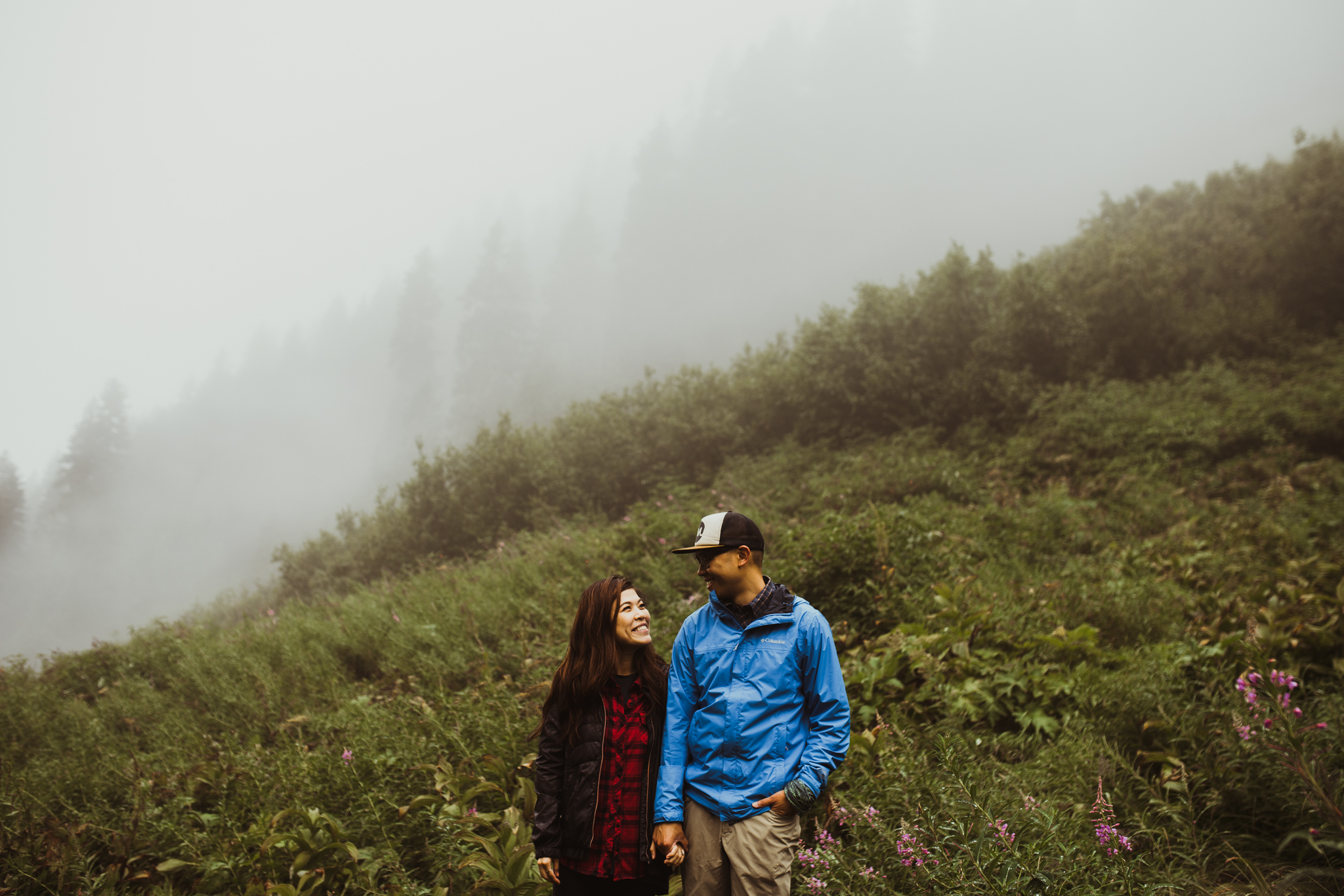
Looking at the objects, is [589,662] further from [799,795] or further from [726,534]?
A: [799,795]

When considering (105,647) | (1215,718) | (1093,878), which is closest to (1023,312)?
(1215,718)

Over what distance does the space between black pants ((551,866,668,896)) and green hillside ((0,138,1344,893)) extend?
2.19ft

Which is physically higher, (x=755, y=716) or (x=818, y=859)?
(x=755, y=716)

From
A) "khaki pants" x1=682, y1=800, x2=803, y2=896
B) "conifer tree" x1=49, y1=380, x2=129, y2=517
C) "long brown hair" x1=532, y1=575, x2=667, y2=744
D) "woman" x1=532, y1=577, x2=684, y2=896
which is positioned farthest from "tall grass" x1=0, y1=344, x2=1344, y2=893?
"conifer tree" x1=49, y1=380, x2=129, y2=517

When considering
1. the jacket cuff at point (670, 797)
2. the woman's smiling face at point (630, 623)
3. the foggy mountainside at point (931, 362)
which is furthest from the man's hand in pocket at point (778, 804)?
the foggy mountainside at point (931, 362)

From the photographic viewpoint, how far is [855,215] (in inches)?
3142

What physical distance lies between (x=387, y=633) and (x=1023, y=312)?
57.3ft

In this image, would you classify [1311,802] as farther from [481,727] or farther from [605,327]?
[605,327]

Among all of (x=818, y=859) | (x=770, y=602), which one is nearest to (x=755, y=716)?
(x=770, y=602)

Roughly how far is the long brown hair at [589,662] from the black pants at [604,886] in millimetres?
460

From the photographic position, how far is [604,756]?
212cm

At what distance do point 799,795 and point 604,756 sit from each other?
0.76 meters

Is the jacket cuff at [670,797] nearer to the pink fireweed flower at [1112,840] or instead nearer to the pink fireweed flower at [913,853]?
the pink fireweed flower at [913,853]

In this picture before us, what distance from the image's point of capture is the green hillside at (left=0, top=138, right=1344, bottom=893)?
278 centimetres
